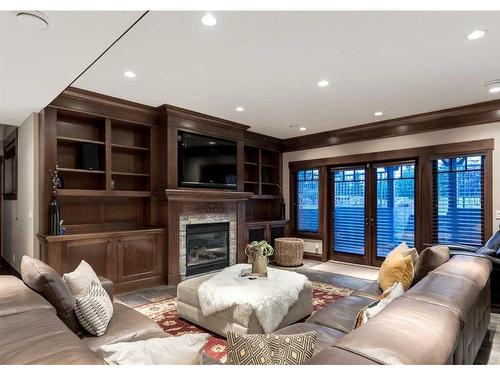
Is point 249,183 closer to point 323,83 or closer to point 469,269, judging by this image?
point 323,83

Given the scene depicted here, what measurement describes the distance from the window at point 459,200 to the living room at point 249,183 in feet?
0.09

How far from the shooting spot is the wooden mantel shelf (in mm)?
4496

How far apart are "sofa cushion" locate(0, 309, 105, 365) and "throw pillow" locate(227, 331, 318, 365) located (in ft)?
1.56

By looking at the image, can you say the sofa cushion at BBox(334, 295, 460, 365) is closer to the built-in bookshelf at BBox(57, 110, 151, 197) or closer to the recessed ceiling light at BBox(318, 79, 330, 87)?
the recessed ceiling light at BBox(318, 79, 330, 87)

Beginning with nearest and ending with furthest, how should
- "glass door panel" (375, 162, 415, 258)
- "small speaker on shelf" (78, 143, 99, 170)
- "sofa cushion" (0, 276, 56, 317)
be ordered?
"sofa cushion" (0, 276, 56, 317)
"small speaker on shelf" (78, 143, 99, 170)
"glass door panel" (375, 162, 415, 258)

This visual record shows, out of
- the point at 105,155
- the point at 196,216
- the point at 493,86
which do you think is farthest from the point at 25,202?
the point at 493,86

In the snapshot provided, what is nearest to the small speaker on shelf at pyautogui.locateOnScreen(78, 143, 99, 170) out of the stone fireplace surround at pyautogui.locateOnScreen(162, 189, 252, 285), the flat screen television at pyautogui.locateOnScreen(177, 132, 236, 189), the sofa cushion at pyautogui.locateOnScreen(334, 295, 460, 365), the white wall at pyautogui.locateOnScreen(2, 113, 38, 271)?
the white wall at pyautogui.locateOnScreen(2, 113, 38, 271)

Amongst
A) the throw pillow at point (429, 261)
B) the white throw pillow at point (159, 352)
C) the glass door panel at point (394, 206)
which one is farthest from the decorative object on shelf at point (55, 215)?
the glass door panel at point (394, 206)

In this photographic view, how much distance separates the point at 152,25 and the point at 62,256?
2808mm

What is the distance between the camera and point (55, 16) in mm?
1833

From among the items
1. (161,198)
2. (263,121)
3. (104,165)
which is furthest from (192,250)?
→ (263,121)

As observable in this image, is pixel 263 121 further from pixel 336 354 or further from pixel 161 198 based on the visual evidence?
pixel 336 354

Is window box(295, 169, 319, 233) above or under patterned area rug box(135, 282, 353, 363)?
above

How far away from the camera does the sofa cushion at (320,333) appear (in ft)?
6.10
